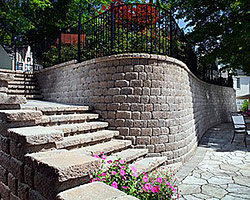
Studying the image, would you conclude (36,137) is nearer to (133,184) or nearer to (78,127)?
(133,184)

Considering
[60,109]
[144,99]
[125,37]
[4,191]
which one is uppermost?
[125,37]

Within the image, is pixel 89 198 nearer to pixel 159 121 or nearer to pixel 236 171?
pixel 159 121

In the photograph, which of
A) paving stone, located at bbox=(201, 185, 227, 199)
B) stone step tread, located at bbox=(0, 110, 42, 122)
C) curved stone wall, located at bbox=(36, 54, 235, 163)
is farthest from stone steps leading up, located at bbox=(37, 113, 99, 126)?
paving stone, located at bbox=(201, 185, 227, 199)

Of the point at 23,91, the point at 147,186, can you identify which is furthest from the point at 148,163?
the point at 23,91

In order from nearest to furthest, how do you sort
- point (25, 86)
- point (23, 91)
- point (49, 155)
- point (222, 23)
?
1. point (49, 155)
2. point (23, 91)
3. point (25, 86)
4. point (222, 23)

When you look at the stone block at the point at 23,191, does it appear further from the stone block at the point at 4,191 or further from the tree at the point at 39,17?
the tree at the point at 39,17

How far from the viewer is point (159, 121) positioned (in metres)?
4.61

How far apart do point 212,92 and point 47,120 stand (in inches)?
412

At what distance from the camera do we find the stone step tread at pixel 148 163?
3.66 metres

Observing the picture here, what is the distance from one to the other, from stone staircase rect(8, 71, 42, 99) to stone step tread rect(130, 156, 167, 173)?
4955 mm

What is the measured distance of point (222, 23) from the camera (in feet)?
26.0

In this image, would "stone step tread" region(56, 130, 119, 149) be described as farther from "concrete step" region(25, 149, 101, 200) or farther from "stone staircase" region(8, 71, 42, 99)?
"stone staircase" region(8, 71, 42, 99)

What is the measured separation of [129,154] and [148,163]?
1.34 feet

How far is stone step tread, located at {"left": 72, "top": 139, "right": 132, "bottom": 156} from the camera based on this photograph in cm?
340
